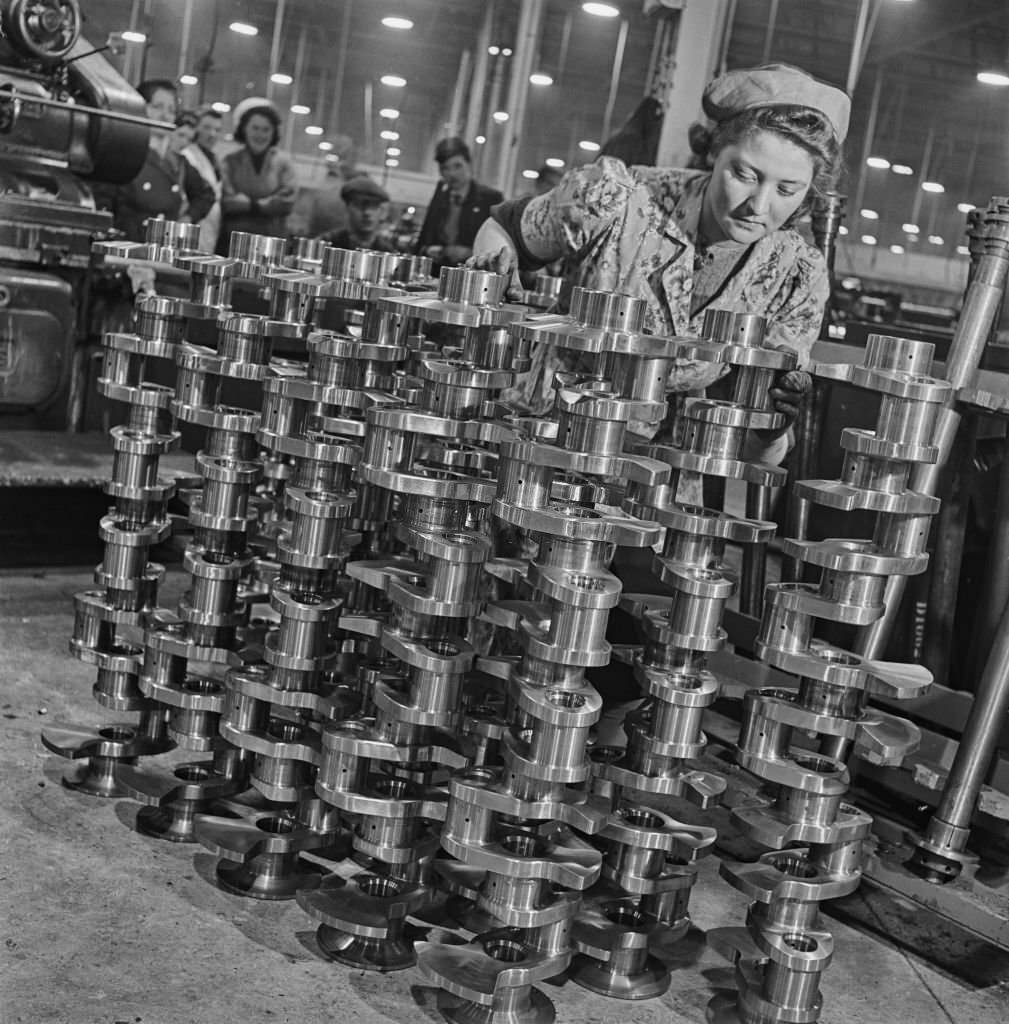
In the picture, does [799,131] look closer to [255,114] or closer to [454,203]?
[255,114]

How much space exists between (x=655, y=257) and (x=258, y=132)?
4592 mm

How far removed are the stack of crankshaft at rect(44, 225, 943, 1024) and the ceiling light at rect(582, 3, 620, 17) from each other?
525cm

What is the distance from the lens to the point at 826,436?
127 inches

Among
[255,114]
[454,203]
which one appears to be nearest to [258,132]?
[255,114]

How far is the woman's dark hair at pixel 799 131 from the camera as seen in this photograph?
2.30 metres

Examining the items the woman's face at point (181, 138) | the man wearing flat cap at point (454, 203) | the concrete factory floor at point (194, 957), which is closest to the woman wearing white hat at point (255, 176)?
the woman's face at point (181, 138)

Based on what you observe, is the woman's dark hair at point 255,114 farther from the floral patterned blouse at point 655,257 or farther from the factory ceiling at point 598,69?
the floral patterned blouse at point 655,257

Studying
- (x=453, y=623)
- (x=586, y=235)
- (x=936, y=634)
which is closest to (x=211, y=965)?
(x=453, y=623)

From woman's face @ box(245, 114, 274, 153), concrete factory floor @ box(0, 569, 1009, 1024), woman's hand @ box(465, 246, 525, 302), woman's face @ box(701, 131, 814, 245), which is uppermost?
woman's face @ box(245, 114, 274, 153)

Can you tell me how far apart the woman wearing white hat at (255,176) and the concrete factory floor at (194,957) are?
14.5ft

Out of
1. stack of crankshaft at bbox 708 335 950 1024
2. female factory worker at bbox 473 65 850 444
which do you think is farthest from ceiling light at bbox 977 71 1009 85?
stack of crankshaft at bbox 708 335 950 1024

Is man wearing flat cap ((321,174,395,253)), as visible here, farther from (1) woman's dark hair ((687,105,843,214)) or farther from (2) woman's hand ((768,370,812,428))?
(2) woman's hand ((768,370,812,428))

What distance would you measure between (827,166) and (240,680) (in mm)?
1334

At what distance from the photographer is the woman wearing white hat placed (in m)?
6.55
